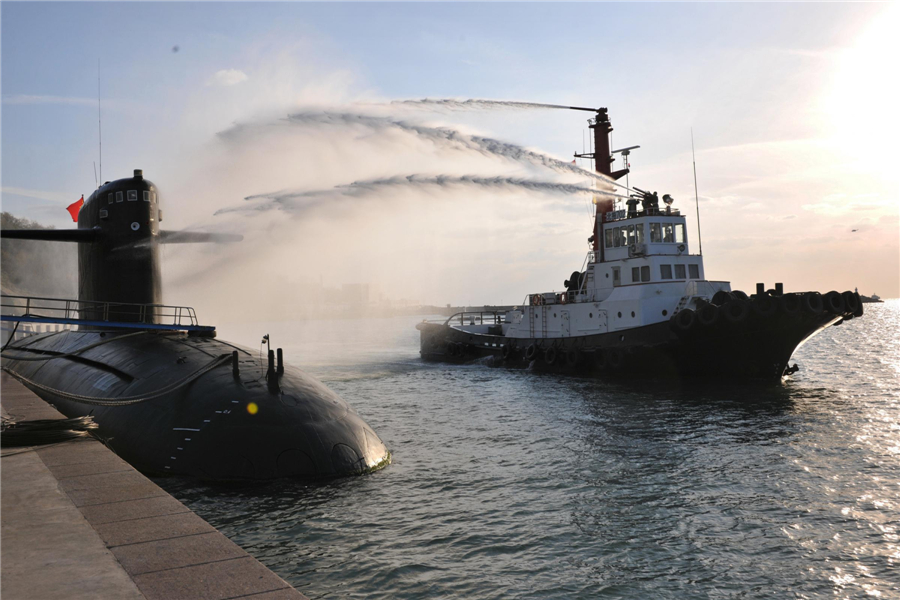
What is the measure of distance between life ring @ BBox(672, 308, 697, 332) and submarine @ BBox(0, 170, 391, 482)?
68.1 feet

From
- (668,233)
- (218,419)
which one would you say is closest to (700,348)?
(668,233)

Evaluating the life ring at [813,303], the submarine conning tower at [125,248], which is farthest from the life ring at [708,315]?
the submarine conning tower at [125,248]

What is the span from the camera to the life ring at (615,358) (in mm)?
35125

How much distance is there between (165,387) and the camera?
1537cm

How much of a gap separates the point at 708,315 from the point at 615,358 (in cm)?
587

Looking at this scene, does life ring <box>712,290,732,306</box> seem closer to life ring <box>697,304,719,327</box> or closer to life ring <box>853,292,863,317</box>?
life ring <box>697,304,719,327</box>

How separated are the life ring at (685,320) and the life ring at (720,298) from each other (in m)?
2.01

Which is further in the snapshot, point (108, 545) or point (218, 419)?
point (218, 419)

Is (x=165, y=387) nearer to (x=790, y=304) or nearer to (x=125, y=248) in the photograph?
(x=125, y=248)

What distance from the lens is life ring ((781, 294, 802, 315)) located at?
3017cm

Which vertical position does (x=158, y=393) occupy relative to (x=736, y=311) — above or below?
below

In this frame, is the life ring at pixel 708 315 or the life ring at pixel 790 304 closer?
the life ring at pixel 790 304

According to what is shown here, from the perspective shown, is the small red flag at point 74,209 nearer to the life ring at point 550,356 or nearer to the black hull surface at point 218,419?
the black hull surface at point 218,419

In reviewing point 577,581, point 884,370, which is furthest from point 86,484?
point 884,370
